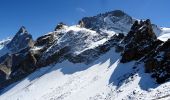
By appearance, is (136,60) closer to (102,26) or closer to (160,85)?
(160,85)

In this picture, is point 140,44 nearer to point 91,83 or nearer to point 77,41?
point 91,83

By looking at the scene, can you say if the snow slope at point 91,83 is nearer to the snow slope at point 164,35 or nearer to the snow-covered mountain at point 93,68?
the snow-covered mountain at point 93,68

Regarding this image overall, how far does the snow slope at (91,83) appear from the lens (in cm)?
5814

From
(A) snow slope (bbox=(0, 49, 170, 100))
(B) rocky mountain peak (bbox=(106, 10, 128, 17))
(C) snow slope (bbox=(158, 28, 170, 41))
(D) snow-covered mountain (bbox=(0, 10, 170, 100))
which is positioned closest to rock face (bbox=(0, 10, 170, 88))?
(D) snow-covered mountain (bbox=(0, 10, 170, 100))

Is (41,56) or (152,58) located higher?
(41,56)

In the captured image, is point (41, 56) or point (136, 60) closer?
point (136, 60)

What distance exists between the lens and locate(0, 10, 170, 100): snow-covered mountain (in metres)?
60.8

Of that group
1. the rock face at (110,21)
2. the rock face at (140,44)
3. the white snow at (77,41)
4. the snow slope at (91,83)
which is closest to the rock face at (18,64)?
the white snow at (77,41)

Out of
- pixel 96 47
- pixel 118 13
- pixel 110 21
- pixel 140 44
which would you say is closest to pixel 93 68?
pixel 96 47

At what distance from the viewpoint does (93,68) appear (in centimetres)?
8450

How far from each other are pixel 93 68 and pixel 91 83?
1093 centimetres

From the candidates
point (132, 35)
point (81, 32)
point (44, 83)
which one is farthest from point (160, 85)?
point (81, 32)

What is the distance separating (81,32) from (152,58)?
50.8m

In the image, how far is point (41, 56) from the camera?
4377 inches
